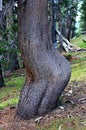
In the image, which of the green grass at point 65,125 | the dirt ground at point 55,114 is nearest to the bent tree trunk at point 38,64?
the dirt ground at point 55,114

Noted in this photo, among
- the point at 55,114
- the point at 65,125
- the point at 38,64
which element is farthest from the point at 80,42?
the point at 65,125

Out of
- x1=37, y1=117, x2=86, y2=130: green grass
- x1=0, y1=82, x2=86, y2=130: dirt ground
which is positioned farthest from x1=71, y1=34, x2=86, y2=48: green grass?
x1=37, y1=117, x2=86, y2=130: green grass

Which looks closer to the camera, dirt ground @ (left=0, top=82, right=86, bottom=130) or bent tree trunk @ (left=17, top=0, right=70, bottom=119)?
bent tree trunk @ (left=17, top=0, right=70, bottom=119)

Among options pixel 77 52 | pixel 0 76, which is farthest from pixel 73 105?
pixel 77 52

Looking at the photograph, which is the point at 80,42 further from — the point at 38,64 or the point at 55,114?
the point at 38,64

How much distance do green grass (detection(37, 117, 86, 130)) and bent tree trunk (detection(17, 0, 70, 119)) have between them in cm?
36

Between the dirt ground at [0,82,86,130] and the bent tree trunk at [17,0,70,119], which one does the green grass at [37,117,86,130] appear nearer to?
the dirt ground at [0,82,86,130]

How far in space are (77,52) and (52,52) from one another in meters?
12.2

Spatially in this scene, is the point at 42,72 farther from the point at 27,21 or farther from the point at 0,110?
the point at 0,110

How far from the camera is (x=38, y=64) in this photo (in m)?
5.74

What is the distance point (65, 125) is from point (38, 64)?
44.0 inches

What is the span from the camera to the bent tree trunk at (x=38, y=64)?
564 cm

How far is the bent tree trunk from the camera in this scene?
5645 mm

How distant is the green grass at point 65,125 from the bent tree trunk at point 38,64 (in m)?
0.36
